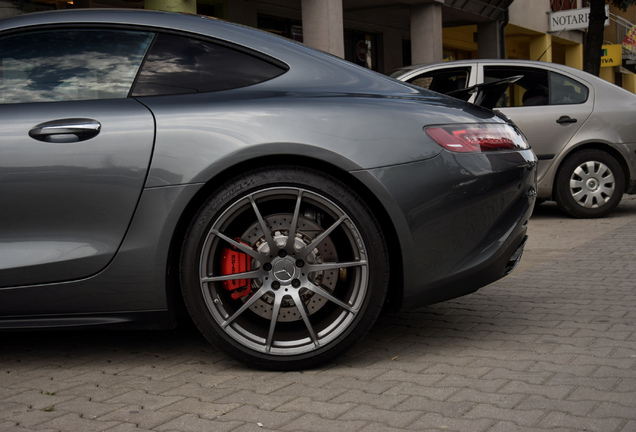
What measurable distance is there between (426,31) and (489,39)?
5013 mm

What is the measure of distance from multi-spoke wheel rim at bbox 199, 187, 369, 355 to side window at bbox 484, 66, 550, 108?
19.8 feet

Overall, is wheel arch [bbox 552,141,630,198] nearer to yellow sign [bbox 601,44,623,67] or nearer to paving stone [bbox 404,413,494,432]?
paving stone [bbox 404,413,494,432]

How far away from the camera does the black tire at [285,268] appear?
3486 mm

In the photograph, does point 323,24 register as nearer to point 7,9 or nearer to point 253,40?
point 7,9

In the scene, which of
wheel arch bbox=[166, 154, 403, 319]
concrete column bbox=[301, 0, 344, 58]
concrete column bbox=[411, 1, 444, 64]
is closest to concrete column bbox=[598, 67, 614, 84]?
concrete column bbox=[411, 1, 444, 64]

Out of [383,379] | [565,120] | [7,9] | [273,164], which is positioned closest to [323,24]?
[7,9]

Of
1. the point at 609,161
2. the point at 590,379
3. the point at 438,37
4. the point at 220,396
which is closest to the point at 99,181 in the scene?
the point at 220,396

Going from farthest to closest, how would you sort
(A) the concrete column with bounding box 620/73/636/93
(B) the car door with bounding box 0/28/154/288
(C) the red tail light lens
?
(A) the concrete column with bounding box 620/73/636/93 → (C) the red tail light lens → (B) the car door with bounding box 0/28/154/288

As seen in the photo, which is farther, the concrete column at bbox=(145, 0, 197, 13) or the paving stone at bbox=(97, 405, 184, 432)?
the concrete column at bbox=(145, 0, 197, 13)

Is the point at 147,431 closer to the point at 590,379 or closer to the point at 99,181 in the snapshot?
the point at 99,181

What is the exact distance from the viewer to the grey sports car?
3.45m

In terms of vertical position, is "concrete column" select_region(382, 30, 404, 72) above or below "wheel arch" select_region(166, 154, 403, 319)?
above

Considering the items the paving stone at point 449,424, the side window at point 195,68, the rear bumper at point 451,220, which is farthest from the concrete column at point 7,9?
the paving stone at point 449,424

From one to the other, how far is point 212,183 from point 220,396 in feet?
2.81
